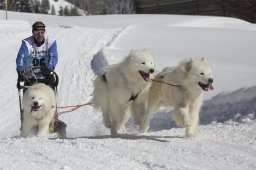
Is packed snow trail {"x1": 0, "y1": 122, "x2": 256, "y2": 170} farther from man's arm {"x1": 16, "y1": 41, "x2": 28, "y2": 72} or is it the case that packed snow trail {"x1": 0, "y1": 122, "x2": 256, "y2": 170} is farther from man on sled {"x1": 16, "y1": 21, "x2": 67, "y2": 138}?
man's arm {"x1": 16, "y1": 41, "x2": 28, "y2": 72}

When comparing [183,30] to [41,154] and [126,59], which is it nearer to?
[126,59]

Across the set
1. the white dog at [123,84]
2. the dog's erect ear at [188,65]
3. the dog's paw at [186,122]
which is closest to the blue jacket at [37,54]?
the white dog at [123,84]

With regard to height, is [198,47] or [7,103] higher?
[198,47]

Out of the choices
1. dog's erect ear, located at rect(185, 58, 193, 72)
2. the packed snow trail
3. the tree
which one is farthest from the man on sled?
the tree

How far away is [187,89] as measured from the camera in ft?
20.2

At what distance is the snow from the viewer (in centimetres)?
488

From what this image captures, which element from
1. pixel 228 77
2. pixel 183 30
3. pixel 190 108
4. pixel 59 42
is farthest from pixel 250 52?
pixel 190 108

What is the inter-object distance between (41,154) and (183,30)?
53.9ft

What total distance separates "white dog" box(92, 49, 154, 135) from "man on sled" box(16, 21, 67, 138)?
2.84ft

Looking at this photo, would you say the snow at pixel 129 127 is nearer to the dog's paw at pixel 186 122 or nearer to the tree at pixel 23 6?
the dog's paw at pixel 186 122

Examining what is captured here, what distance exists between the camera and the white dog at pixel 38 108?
6480mm

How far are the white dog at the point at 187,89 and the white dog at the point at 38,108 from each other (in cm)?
126

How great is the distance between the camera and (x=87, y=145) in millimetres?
5422

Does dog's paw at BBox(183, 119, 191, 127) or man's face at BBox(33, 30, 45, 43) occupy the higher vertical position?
man's face at BBox(33, 30, 45, 43)
